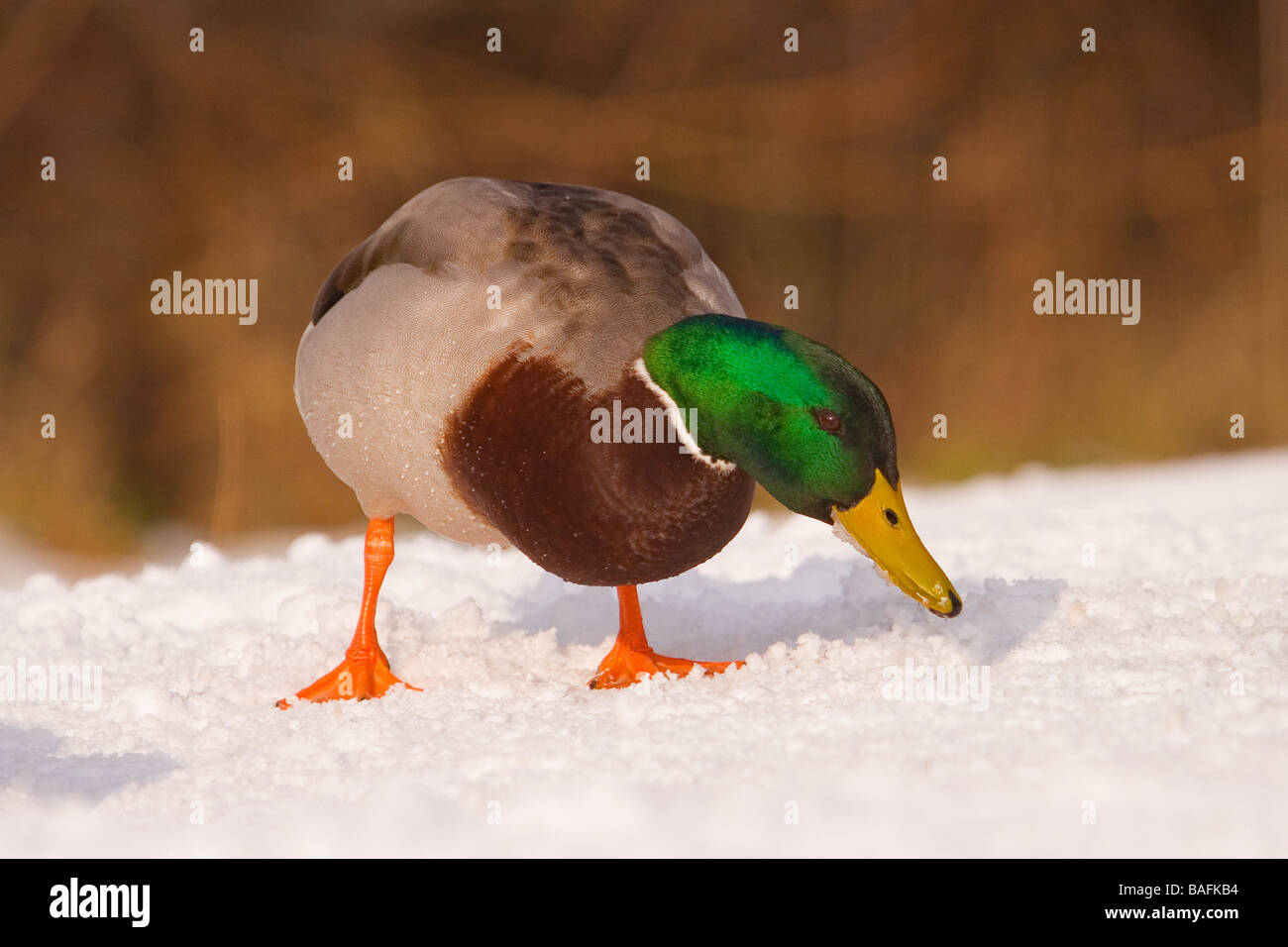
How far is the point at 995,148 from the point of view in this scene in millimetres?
7766

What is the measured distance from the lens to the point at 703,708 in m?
2.78

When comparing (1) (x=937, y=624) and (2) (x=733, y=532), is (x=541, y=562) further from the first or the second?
(1) (x=937, y=624)

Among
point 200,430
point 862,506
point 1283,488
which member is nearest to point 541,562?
point 862,506

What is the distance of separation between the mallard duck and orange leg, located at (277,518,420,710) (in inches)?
0.5

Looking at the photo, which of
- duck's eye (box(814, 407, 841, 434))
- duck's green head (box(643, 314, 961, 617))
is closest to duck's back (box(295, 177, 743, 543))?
duck's green head (box(643, 314, 961, 617))

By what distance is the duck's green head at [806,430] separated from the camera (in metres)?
2.71

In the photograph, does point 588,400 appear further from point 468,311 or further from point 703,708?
point 703,708

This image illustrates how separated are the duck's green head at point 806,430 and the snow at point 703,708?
0.30 metres

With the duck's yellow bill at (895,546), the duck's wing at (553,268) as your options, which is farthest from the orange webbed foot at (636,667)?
the duck's wing at (553,268)

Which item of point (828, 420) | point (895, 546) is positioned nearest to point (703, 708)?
point (895, 546)

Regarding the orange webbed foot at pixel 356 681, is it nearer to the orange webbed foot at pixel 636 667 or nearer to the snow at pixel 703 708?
the snow at pixel 703 708

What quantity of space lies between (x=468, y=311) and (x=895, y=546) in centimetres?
101

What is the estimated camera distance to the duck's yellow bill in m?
2.73

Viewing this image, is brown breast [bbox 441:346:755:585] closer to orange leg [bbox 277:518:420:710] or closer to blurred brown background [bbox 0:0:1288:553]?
orange leg [bbox 277:518:420:710]
